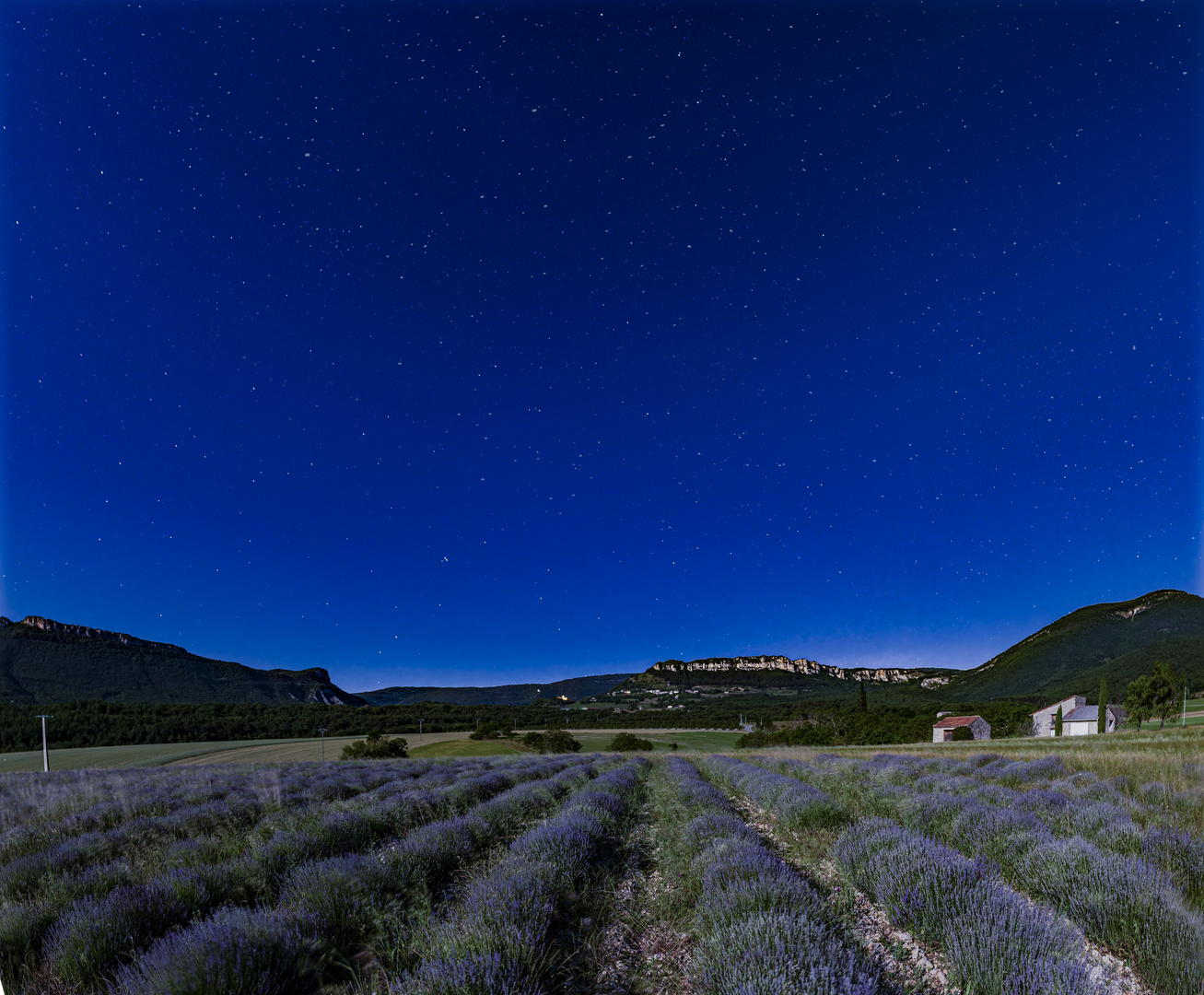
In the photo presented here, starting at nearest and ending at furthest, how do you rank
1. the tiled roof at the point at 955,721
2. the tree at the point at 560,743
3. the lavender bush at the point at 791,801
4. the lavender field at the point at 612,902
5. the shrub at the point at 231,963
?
the shrub at the point at 231,963, the lavender field at the point at 612,902, the lavender bush at the point at 791,801, the tree at the point at 560,743, the tiled roof at the point at 955,721

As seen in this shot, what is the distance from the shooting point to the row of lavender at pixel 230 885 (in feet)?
12.1

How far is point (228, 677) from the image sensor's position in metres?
91.6

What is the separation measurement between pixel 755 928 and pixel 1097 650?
183m

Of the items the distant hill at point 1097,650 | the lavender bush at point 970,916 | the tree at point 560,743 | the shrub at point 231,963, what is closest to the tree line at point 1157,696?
the distant hill at point 1097,650

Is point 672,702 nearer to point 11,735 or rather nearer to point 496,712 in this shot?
point 496,712

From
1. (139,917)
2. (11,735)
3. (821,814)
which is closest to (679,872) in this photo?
(821,814)

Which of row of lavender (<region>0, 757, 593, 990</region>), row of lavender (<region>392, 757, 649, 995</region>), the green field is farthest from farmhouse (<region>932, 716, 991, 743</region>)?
row of lavender (<region>392, 757, 649, 995</region>)

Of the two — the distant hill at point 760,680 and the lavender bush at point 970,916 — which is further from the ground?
the lavender bush at point 970,916

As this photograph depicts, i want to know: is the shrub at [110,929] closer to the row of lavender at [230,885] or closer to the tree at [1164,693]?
the row of lavender at [230,885]

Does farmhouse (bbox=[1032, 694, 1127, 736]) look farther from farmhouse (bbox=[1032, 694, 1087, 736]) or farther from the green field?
the green field

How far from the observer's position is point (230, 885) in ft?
17.0

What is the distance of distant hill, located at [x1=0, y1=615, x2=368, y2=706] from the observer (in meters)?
31.7

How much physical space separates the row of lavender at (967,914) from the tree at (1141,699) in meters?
71.5

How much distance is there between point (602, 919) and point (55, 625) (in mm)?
54451
